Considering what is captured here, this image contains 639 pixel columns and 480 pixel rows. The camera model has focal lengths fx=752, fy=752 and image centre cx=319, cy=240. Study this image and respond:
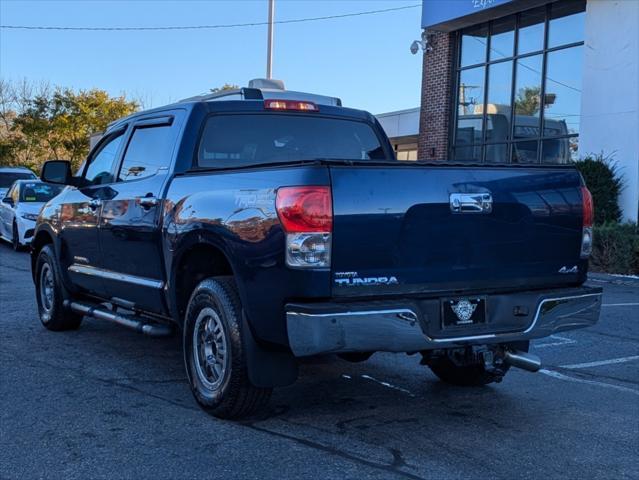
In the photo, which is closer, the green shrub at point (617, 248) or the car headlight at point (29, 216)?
the green shrub at point (617, 248)

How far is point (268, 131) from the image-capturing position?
223 inches

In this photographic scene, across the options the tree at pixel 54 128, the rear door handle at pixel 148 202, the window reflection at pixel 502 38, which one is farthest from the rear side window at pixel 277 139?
the tree at pixel 54 128

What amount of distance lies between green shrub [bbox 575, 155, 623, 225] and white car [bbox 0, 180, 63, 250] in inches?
432

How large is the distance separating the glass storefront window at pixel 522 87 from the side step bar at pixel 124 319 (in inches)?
437

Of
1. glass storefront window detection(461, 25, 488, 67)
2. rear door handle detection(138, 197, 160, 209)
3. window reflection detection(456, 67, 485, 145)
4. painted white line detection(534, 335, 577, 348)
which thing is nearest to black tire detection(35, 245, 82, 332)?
rear door handle detection(138, 197, 160, 209)

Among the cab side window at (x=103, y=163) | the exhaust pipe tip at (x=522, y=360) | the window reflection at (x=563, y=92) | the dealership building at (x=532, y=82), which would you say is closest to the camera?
the exhaust pipe tip at (x=522, y=360)

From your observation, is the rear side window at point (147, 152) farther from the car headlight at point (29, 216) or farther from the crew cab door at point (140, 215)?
the car headlight at point (29, 216)

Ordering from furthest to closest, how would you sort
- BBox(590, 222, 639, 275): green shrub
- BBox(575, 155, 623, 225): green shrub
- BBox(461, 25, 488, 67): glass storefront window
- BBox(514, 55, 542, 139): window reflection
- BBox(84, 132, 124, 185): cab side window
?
BBox(461, 25, 488, 67): glass storefront window → BBox(514, 55, 542, 139): window reflection → BBox(575, 155, 623, 225): green shrub → BBox(590, 222, 639, 275): green shrub → BBox(84, 132, 124, 185): cab side window

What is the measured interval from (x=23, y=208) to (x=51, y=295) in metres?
9.39

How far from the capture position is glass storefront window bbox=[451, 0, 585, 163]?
16391mm

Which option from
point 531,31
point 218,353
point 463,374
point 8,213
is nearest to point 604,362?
point 463,374

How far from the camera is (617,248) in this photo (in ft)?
42.5

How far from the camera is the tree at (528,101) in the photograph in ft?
55.8

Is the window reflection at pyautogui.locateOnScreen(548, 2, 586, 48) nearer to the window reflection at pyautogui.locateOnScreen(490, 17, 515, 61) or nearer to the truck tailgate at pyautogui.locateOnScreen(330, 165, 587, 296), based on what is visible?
the window reflection at pyautogui.locateOnScreen(490, 17, 515, 61)
